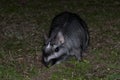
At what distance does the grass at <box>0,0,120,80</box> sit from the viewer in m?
9.69

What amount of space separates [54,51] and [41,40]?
2.41 meters

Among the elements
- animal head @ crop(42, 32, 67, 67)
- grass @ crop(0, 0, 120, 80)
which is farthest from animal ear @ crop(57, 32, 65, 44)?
grass @ crop(0, 0, 120, 80)

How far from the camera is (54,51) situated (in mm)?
9375

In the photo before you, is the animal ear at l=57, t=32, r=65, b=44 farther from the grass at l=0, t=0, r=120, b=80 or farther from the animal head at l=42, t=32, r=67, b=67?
the grass at l=0, t=0, r=120, b=80

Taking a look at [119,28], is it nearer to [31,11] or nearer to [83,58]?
[83,58]

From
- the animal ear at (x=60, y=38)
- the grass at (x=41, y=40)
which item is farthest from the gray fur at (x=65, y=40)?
the grass at (x=41, y=40)

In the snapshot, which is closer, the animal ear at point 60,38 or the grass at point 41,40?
the animal ear at point 60,38

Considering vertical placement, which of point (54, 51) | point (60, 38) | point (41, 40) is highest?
point (60, 38)

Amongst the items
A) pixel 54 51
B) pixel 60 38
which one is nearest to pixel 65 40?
pixel 60 38

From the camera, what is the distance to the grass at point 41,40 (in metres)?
9.69

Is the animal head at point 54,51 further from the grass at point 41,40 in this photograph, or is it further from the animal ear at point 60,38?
the grass at point 41,40

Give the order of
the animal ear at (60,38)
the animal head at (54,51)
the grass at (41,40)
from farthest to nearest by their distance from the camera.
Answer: the grass at (41,40) → the animal ear at (60,38) → the animal head at (54,51)

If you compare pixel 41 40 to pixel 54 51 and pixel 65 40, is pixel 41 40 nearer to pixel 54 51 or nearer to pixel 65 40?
pixel 65 40

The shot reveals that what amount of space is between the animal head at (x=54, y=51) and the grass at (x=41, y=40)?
37cm
